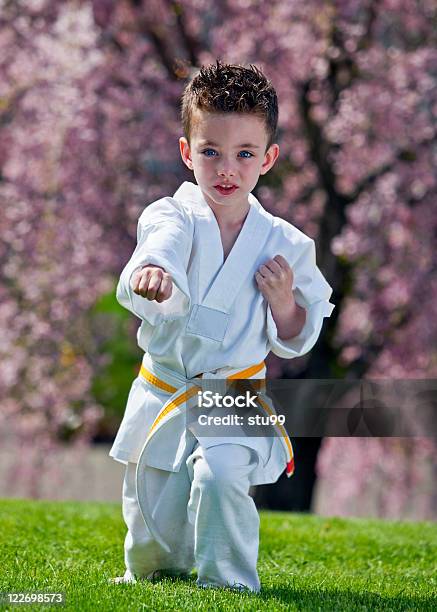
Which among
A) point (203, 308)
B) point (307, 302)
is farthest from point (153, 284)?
point (307, 302)

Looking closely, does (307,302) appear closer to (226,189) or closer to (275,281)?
(275,281)

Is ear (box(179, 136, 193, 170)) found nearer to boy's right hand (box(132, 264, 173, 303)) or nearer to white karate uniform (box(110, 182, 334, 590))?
white karate uniform (box(110, 182, 334, 590))

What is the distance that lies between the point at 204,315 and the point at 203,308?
0.02 m

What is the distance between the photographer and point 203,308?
3215mm

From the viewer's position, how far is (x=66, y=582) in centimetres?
329

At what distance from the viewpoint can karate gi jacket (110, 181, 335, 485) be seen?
3.18 metres

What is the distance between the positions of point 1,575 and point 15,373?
6.64 meters

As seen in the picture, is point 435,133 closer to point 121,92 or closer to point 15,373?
point 121,92

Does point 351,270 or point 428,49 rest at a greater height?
point 428,49

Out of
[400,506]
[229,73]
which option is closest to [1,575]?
[229,73]

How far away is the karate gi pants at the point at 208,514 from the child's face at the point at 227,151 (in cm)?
83

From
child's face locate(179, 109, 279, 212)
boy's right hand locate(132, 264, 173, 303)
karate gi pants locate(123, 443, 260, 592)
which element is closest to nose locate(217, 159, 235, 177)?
child's face locate(179, 109, 279, 212)

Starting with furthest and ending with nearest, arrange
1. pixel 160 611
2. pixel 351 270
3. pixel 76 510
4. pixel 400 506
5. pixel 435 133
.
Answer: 1. pixel 400 506
2. pixel 351 270
3. pixel 435 133
4. pixel 76 510
5. pixel 160 611

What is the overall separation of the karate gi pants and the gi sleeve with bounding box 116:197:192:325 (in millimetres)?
451
